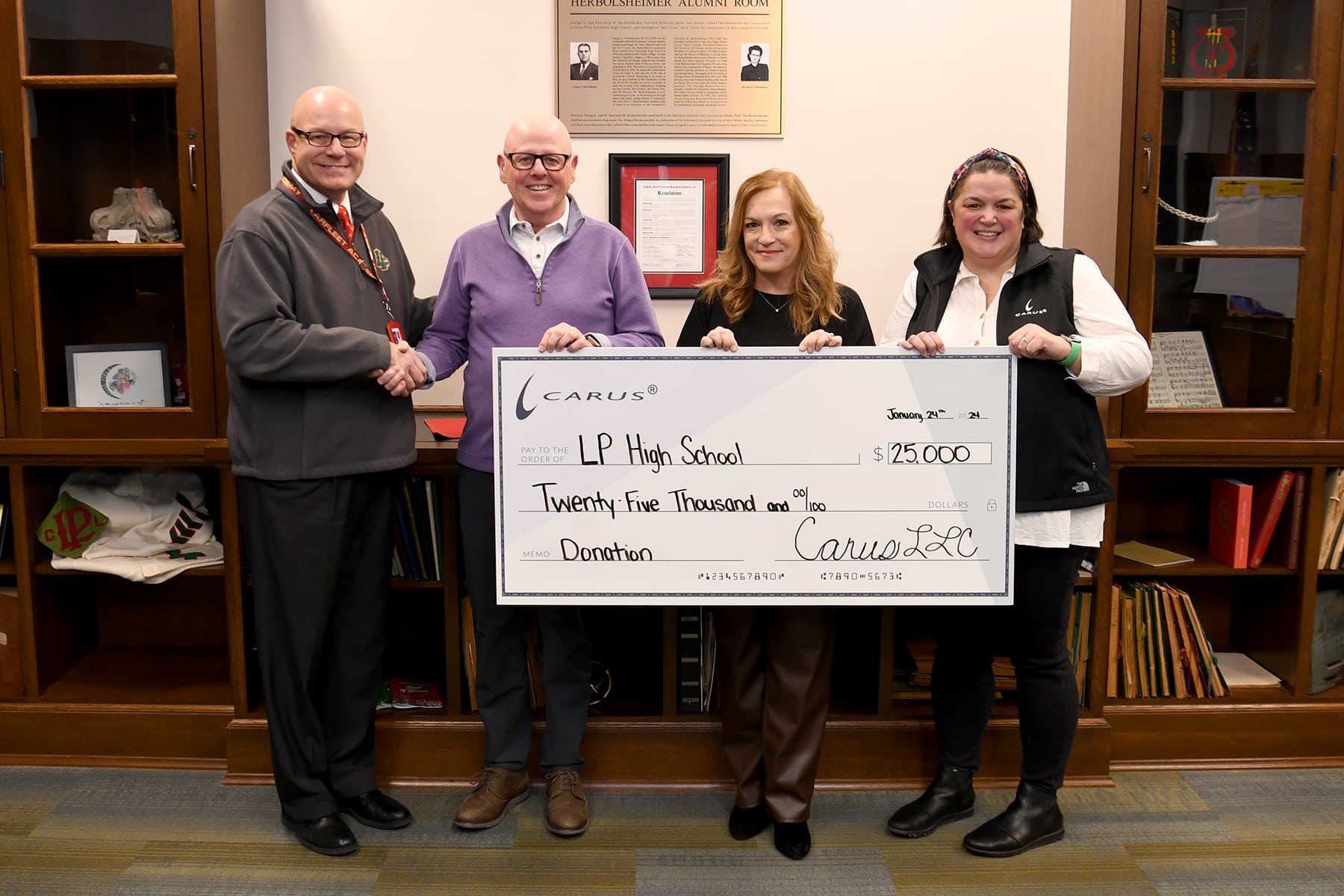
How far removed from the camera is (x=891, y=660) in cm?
237

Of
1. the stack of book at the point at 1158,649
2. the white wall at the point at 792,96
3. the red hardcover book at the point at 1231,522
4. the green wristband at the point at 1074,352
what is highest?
the white wall at the point at 792,96

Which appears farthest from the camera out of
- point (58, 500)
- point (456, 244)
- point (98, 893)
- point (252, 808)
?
point (58, 500)

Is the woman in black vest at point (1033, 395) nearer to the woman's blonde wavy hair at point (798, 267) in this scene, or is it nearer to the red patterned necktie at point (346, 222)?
the woman's blonde wavy hair at point (798, 267)

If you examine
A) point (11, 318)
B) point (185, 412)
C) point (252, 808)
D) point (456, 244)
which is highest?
point (456, 244)

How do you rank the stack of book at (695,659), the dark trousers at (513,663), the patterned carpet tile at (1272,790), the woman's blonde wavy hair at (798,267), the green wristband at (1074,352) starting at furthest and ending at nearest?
the stack of book at (695,659) → the patterned carpet tile at (1272,790) → the dark trousers at (513,663) → the woman's blonde wavy hair at (798,267) → the green wristband at (1074,352)

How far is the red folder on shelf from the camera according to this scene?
2418mm

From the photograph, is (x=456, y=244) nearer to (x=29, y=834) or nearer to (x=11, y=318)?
(x=11, y=318)

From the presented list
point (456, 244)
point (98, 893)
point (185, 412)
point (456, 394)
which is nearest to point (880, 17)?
point (456, 244)

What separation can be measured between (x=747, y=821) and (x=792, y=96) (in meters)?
1.83

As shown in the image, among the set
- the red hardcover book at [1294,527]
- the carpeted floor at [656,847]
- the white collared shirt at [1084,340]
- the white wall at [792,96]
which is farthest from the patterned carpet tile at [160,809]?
the red hardcover book at [1294,527]

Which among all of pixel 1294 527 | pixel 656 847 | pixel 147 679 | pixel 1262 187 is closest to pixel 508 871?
pixel 656 847

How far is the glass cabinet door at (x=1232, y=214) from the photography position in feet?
7.60

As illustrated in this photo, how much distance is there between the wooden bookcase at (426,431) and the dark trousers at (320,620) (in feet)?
0.66

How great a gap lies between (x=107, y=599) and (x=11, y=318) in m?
0.85
